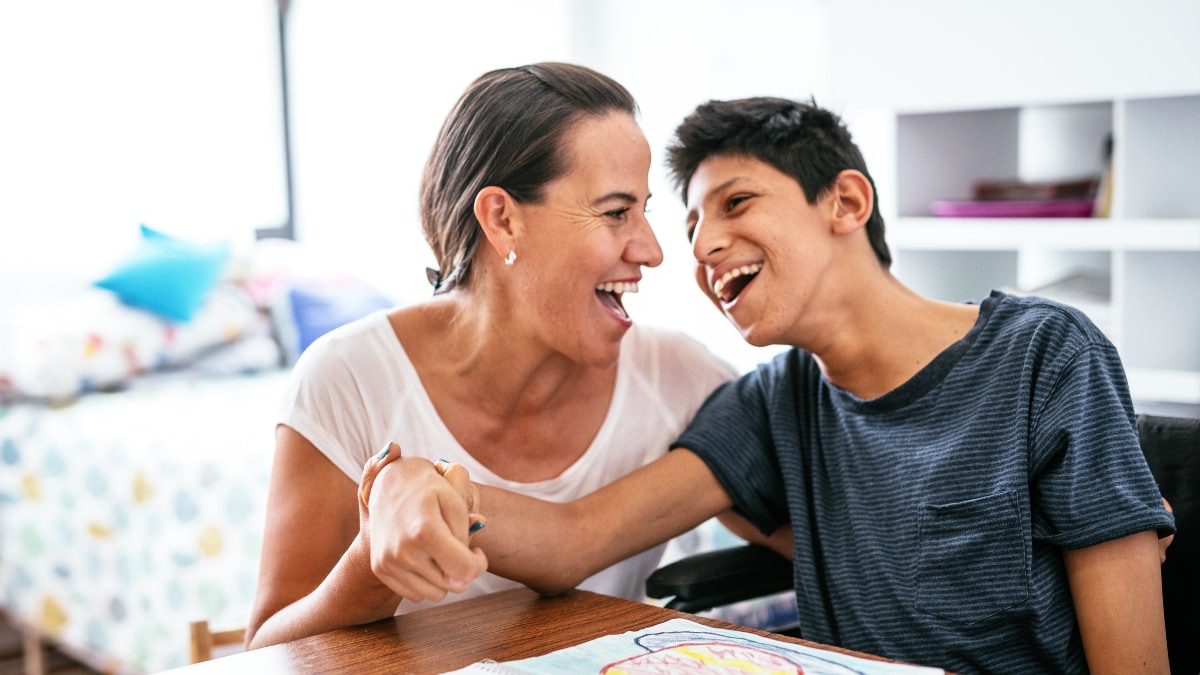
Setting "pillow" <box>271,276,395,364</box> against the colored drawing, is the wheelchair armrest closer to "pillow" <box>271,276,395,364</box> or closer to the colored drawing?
the colored drawing

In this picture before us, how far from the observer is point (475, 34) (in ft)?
15.3

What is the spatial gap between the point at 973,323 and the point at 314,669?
2.89 ft

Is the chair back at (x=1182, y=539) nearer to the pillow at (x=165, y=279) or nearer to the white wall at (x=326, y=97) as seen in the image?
the white wall at (x=326, y=97)

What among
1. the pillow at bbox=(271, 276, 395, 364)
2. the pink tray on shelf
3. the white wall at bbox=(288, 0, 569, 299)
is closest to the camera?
the pink tray on shelf

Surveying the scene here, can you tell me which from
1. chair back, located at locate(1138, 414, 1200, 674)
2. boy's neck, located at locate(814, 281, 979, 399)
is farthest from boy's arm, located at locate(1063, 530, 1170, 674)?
boy's neck, located at locate(814, 281, 979, 399)

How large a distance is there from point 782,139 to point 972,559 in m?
0.58

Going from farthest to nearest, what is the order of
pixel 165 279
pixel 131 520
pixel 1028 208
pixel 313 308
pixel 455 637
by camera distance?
1. pixel 313 308
2. pixel 165 279
3. pixel 131 520
4. pixel 1028 208
5. pixel 455 637

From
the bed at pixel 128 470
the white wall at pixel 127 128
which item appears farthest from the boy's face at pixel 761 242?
the white wall at pixel 127 128

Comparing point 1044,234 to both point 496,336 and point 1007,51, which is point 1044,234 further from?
point 496,336

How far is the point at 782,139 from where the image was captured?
1602mm

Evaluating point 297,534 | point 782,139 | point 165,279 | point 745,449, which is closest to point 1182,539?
point 745,449

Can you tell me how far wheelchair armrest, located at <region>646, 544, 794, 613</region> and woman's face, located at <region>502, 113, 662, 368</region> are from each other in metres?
0.29

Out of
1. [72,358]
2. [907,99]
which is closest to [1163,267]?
[907,99]

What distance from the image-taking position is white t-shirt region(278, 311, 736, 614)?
156 centimetres
